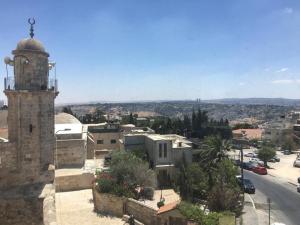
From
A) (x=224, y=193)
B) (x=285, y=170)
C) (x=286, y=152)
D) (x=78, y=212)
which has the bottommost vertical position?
(x=286, y=152)

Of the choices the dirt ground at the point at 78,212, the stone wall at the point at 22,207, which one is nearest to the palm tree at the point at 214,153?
the dirt ground at the point at 78,212

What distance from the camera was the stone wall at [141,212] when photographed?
1944 centimetres

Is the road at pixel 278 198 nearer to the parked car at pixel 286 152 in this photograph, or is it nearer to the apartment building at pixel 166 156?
the apartment building at pixel 166 156

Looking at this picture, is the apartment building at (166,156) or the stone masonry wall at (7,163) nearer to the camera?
the stone masonry wall at (7,163)

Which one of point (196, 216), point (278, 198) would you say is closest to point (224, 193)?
point (196, 216)

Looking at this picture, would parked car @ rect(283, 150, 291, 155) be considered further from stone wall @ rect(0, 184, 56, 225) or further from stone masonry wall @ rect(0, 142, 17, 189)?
stone masonry wall @ rect(0, 142, 17, 189)

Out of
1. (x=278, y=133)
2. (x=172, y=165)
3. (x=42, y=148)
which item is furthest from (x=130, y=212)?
(x=278, y=133)

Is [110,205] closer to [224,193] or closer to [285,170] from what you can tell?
[224,193]

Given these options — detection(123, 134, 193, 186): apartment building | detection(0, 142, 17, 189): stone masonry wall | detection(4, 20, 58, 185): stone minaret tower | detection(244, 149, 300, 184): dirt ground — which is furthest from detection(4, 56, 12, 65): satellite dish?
detection(244, 149, 300, 184): dirt ground

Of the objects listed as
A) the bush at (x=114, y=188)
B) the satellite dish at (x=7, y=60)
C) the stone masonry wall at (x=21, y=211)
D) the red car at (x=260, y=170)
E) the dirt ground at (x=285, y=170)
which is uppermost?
the satellite dish at (x=7, y=60)

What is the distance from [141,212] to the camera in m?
20.0

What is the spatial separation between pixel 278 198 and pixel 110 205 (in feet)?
51.9

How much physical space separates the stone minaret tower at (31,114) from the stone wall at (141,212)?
262 inches

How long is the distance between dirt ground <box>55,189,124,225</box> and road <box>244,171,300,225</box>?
11.8 metres
